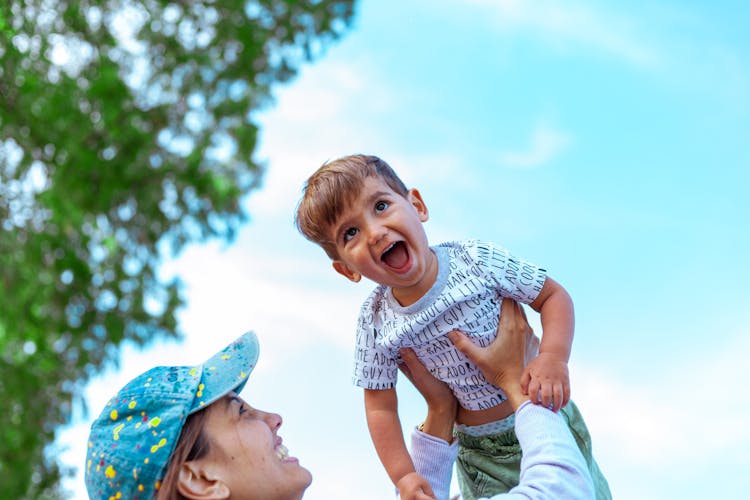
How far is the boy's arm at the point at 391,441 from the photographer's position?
178cm

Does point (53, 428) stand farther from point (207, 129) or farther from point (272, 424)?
point (272, 424)

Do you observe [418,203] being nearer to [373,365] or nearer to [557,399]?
[373,365]

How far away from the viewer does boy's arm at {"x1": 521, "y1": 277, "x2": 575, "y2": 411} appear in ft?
5.32

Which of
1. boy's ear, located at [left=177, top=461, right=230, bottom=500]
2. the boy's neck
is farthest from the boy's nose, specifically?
boy's ear, located at [left=177, top=461, right=230, bottom=500]

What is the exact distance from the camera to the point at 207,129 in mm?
6383

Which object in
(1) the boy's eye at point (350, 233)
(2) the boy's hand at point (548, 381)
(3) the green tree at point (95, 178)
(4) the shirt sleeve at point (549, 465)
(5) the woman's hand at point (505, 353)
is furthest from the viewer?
(3) the green tree at point (95, 178)

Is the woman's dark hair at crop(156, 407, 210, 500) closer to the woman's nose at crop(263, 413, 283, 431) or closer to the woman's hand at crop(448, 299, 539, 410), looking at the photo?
the woman's nose at crop(263, 413, 283, 431)

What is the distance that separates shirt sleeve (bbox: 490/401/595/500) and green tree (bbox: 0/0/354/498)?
4.96 meters

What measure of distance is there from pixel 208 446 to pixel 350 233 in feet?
1.93

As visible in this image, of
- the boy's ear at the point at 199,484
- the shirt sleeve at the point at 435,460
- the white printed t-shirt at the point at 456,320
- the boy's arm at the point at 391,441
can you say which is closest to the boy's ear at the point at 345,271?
the white printed t-shirt at the point at 456,320

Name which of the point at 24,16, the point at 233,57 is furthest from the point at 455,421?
the point at 24,16

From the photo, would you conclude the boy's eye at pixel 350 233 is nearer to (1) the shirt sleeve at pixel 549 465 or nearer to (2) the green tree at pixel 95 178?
(1) the shirt sleeve at pixel 549 465

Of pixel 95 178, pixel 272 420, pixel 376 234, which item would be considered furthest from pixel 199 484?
pixel 95 178

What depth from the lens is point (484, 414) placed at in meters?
1.87
